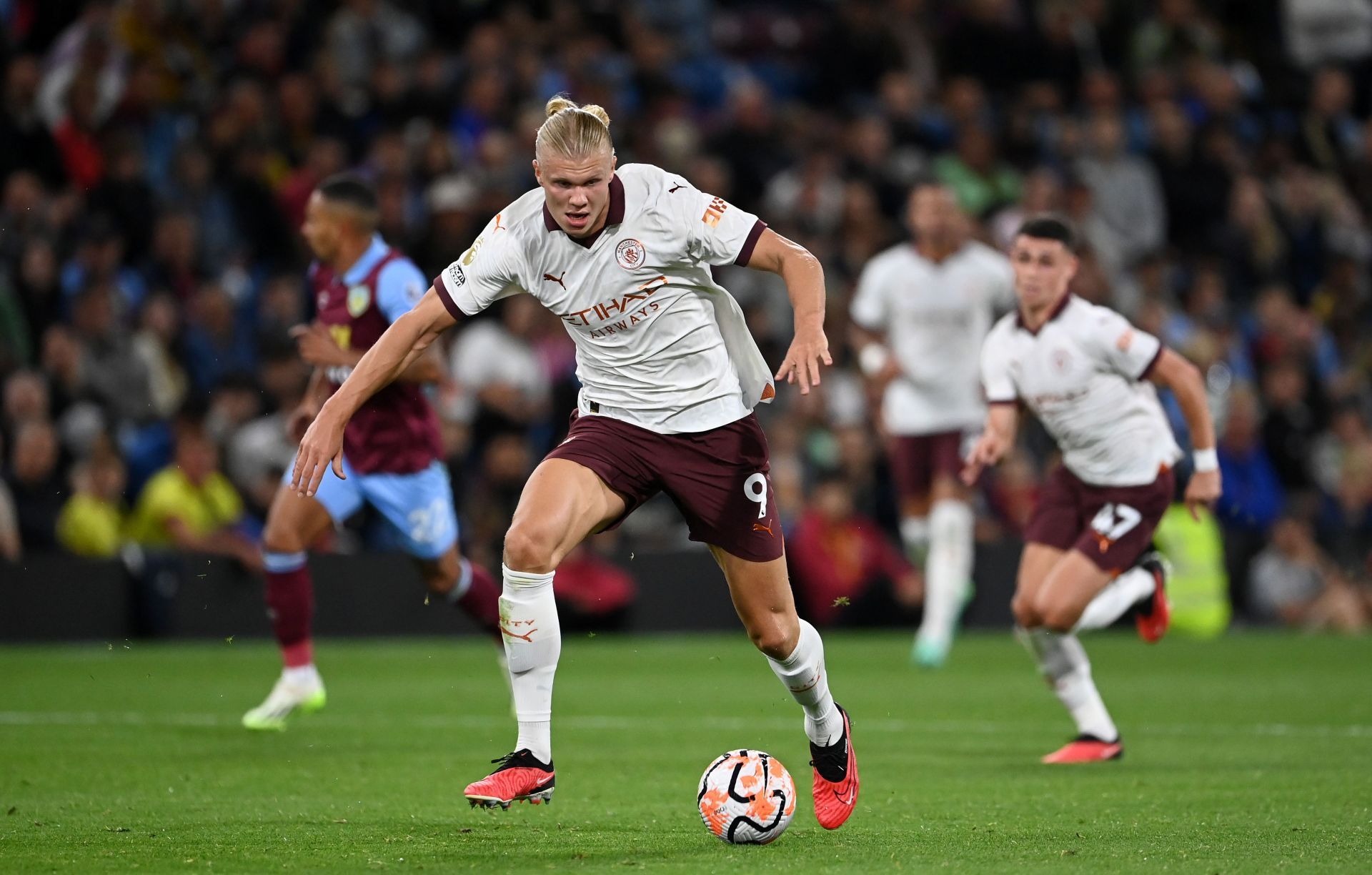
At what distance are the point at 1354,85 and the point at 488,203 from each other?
1157cm

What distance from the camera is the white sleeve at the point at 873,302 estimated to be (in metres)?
13.2

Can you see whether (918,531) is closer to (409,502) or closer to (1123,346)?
(1123,346)

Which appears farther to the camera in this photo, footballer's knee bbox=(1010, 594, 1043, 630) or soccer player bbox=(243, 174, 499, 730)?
soccer player bbox=(243, 174, 499, 730)

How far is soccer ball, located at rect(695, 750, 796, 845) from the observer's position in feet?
19.8

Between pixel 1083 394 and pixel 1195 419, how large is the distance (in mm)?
576

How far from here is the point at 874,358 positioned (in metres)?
12.9

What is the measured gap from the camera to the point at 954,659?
1367cm

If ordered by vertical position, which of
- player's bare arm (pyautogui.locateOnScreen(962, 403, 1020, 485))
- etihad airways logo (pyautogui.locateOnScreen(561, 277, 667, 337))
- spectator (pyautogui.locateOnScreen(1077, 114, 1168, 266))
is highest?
spectator (pyautogui.locateOnScreen(1077, 114, 1168, 266))

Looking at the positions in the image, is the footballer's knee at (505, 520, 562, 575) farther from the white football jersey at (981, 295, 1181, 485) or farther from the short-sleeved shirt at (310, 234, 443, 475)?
the white football jersey at (981, 295, 1181, 485)

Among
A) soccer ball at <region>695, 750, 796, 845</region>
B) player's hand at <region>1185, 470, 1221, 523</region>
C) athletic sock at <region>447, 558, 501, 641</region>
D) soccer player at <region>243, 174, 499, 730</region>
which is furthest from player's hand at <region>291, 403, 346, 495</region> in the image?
player's hand at <region>1185, 470, 1221, 523</region>

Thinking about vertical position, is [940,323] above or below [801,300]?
above

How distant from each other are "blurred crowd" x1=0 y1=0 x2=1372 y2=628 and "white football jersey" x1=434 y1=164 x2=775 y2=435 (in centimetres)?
877

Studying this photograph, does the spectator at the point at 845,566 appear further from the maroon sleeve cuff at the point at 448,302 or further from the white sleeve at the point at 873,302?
the maroon sleeve cuff at the point at 448,302

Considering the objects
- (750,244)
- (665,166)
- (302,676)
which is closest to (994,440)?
(750,244)
